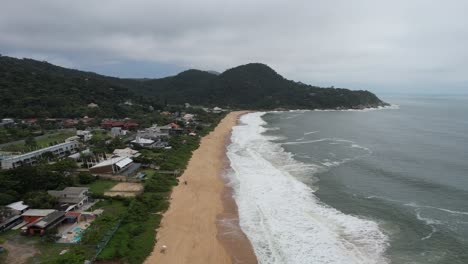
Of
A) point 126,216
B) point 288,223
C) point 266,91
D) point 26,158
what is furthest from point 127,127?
point 266,91

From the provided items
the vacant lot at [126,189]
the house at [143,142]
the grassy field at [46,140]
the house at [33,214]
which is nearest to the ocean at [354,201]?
the vacant lot at [126,189]

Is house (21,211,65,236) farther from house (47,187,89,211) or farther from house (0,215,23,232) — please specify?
house (47,187,89,211)

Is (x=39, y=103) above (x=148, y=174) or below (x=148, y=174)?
above

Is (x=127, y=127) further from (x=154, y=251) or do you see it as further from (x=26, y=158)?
(x=154, y=251)

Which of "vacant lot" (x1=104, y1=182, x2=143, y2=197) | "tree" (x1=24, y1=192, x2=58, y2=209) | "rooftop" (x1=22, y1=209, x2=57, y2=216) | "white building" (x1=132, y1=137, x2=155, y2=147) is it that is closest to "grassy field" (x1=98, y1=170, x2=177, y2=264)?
"vacant lot" (x1=104, y1=182, x2=143, y2=197)

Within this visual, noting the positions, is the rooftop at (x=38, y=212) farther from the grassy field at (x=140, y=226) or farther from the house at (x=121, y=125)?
the house at (x=121, y=125)
